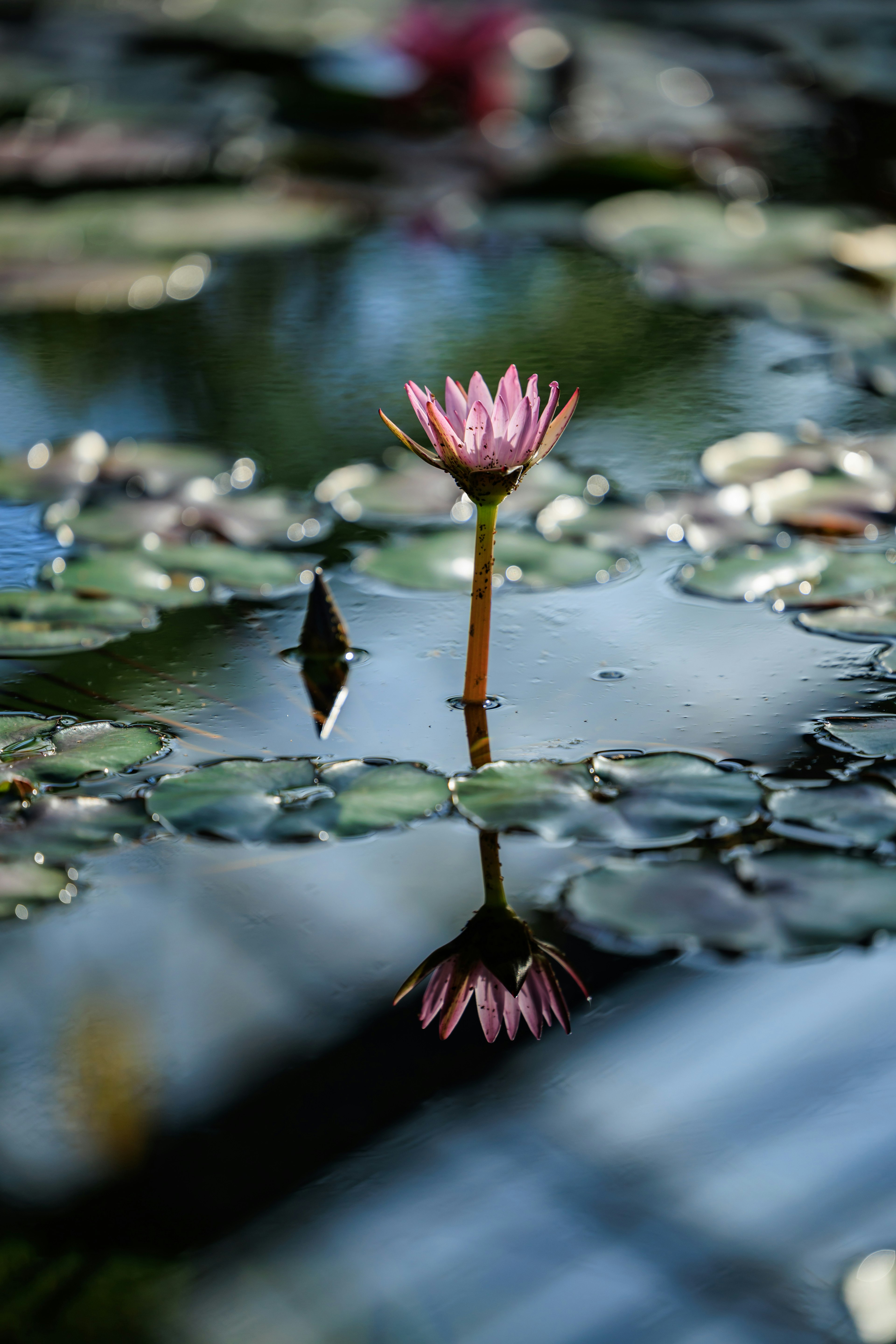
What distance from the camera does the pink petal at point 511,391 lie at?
0.97m

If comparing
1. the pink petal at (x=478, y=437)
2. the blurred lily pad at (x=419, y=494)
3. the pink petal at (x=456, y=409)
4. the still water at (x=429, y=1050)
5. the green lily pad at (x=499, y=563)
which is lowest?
the still water at (x=429, y=1050)

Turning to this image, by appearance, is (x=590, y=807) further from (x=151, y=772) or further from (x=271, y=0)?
(x=271, y=0)

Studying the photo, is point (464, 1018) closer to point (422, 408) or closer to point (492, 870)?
point (492, 870)

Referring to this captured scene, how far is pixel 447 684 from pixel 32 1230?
0.63 metres

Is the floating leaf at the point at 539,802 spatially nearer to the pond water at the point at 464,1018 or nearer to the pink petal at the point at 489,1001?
the pond water at the point at 464,1018

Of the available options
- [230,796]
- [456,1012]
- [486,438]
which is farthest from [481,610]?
[456,1012]

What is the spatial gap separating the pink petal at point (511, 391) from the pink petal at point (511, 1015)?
462 mm

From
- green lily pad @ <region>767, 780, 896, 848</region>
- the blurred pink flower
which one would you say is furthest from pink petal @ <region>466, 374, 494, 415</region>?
green lily pad @ <region>767, 780, 896, 848</region>

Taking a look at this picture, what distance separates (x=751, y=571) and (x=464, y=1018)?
→ 0.72 metres

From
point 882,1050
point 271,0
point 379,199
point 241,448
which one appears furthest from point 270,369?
point 271,0

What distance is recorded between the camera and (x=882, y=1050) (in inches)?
31.8

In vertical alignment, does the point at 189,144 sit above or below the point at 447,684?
above

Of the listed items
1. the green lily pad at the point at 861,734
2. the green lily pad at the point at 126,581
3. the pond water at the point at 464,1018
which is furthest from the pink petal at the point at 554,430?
the green lily pad at the point at 126,581

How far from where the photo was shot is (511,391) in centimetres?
98
